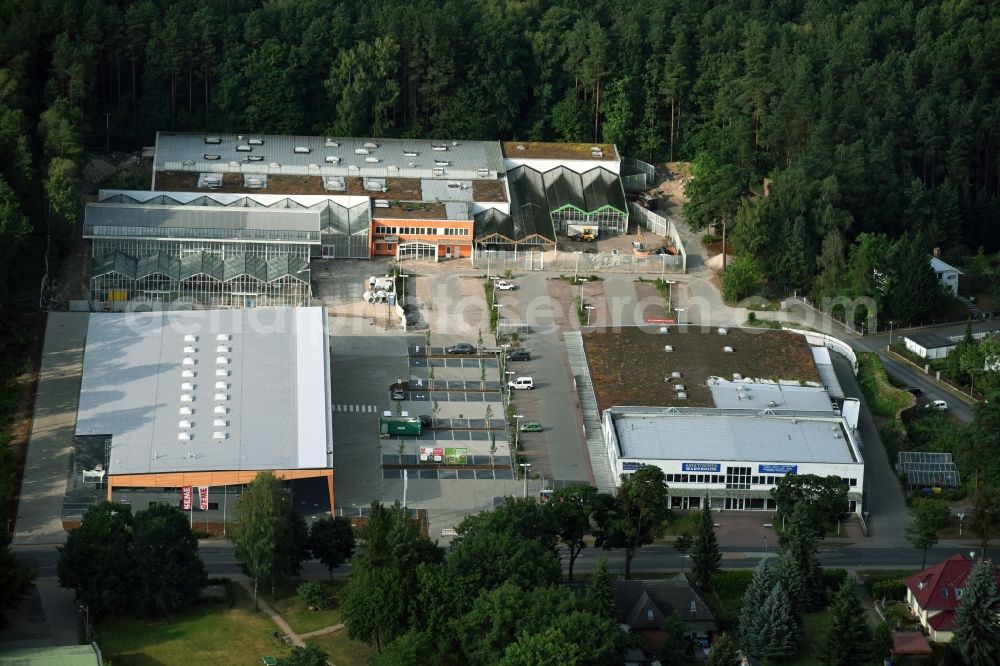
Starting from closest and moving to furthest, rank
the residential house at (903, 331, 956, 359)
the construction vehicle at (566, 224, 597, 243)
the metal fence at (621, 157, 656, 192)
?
the residential house at (903, 331, 956, 359), the construction vehicle at (566, 224, 597, 243), the metal fence at (621, 157, 656, 192)

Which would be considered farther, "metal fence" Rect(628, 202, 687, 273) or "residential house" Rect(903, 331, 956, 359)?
"metal fence" Rect(628, 202, 687, 273)

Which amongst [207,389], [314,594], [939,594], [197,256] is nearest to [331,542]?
[314,594]

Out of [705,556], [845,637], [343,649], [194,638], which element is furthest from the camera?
[705,556]

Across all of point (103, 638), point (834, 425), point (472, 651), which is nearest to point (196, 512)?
point (103, 638)

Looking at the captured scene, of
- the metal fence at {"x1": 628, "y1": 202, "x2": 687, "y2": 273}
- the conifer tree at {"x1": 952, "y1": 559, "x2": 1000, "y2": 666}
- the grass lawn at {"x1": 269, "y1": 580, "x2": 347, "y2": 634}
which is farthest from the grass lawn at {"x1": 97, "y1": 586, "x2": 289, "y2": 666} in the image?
the metal fence at {"x1": 628, "y1": 202, "x2": 687, "y2": 273}

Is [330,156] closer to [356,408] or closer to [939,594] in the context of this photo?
[356,408]

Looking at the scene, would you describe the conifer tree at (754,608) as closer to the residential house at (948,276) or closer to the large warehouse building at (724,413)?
the large warehouse building at (724,413)

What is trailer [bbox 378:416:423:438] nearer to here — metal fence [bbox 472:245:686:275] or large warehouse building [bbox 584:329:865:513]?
large warehouse building [bbox 584:329:865:513]
